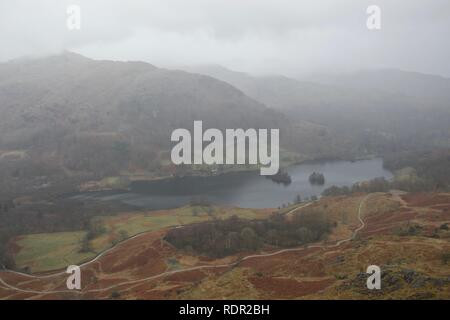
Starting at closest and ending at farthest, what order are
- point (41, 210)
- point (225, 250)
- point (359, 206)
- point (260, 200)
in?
point (225, 250) → point (359, 206) → point (41, 210) → point (260, 200)

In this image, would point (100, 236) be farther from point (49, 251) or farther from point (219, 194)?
point (219, 194)

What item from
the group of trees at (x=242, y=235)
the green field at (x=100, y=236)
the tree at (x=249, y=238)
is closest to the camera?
the group of trees at (x=242, y=235)

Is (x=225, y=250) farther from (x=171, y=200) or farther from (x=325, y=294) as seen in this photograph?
(x=171, y=200)

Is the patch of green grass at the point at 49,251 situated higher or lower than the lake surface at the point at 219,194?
lower

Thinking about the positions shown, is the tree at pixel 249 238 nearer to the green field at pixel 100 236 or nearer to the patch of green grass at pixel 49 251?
the green field at pixel 100 236

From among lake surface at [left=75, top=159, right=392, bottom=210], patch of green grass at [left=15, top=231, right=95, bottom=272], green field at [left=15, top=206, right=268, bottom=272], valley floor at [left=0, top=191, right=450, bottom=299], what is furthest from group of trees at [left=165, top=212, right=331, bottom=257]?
lake surface at [left=75, top=159, right=392, bottom=210]

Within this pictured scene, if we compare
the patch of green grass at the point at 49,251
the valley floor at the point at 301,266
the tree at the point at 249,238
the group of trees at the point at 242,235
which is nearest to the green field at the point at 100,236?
the patch of green grass at the point at 49,251

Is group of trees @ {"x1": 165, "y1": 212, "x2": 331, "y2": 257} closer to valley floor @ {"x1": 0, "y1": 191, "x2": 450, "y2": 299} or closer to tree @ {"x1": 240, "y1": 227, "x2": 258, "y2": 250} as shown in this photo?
tree @ {"x1": 240, "y1": 227, "x2": 258, "y2": 250}

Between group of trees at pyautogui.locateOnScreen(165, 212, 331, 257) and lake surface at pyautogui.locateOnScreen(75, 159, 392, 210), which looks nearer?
group of trees at pyautogui.locateOnScreen(165, 212, 331, 257)
